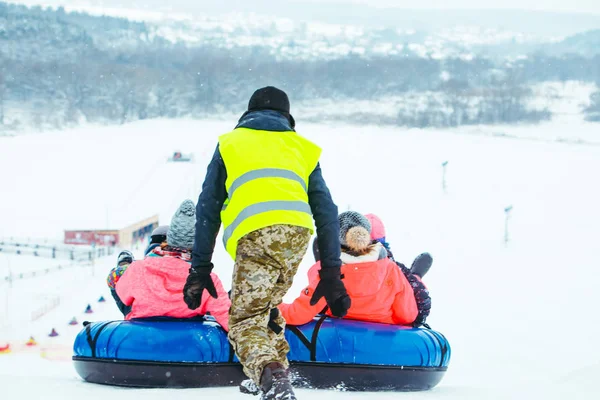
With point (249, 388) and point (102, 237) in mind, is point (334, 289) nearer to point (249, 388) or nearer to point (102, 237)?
point (249, 388)

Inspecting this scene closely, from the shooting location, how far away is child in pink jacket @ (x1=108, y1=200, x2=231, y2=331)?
3.08 m

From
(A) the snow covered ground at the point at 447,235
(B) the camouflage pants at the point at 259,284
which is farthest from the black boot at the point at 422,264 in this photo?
(B) the camouflage pants at the point at 259,284

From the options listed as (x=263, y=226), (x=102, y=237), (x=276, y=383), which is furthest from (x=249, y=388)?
(x=102, y=237)

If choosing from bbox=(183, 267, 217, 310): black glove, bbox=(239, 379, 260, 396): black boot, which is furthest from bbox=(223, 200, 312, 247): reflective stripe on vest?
bbox=(239, 379, 260, 396): black boot

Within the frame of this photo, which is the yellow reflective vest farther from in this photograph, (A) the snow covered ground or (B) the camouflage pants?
(A) the snow covered ground

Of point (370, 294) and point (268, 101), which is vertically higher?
point (268, 101)

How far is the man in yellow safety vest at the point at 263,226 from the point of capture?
7.48 feet

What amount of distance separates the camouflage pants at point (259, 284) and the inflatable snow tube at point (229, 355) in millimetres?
710

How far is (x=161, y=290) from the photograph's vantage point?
3127 mm

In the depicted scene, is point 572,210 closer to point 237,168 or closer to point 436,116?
A: point 237,168

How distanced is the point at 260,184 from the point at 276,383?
72cm

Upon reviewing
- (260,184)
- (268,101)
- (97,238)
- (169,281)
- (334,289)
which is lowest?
(97,238)

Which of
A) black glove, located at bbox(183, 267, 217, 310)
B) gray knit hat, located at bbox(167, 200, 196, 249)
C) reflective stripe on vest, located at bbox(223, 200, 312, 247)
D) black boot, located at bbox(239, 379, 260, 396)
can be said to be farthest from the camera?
gray knit hat, located at bbox(167, 200, 196, 249)

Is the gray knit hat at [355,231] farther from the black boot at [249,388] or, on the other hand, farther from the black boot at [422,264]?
the black boot at [249,388]
